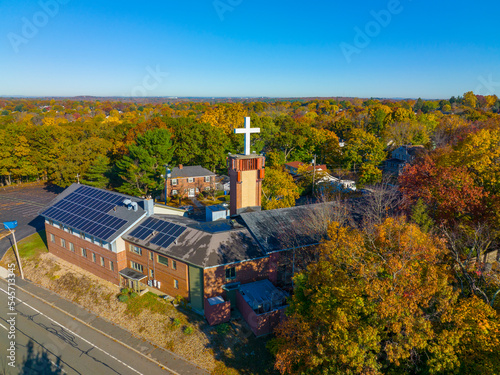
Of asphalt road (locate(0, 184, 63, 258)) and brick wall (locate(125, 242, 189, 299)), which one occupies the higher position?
brick wall (locate(125, 242, 189, 299))

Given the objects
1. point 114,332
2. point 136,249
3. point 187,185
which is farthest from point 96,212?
point 187,185

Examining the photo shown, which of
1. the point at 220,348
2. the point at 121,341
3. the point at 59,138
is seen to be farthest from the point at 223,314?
the point at 59,138

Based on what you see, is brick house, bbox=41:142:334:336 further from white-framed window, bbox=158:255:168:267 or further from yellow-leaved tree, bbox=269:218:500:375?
yellow-leaved tree, bbox=269:218:500:375

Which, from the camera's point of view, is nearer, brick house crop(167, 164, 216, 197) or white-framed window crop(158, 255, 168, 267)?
white-framed window crop(158, 255, 168, 267)

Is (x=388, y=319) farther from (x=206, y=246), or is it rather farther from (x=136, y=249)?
(x=136, y=249)

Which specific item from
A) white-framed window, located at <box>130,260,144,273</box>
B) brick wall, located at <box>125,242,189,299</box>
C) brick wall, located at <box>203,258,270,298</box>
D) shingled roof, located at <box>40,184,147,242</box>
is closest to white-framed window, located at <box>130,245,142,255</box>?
brick wall, located at <box>125,242,189,299</box>

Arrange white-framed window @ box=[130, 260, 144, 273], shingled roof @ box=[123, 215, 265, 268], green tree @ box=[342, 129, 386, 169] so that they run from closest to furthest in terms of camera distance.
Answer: shingled roof @ box=[123, 215, 265, 268], white-framed window @ box=[130, 260, 144, 273], green tree @ box=[342, 129, 386, 169]
